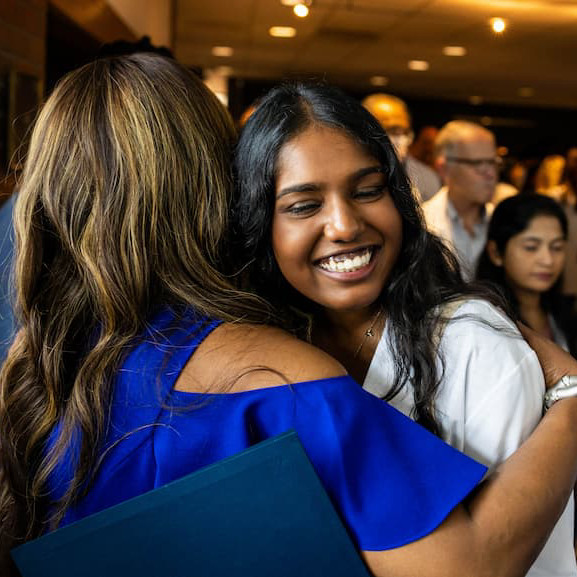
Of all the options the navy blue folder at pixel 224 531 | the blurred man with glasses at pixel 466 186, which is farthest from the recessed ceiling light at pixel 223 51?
the navy blue folder at pixel 224 531

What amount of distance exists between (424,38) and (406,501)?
6.92 meters

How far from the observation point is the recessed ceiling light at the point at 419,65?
8.85m

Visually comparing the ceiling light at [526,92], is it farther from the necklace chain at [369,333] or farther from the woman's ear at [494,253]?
the necklace chain at [369,333]

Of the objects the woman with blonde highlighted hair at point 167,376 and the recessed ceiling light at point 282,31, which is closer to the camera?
the woman with blonde highlighted hair at point 167,376

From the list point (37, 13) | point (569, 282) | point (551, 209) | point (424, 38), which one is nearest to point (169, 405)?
point (551, 209)

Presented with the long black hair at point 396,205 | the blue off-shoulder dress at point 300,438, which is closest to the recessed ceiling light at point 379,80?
the long black hair at point 396,205

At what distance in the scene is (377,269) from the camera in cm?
121

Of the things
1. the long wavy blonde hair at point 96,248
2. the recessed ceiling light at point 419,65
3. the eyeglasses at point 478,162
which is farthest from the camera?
the recessed ceiling light at point 419,65

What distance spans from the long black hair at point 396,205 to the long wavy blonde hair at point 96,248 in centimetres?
10

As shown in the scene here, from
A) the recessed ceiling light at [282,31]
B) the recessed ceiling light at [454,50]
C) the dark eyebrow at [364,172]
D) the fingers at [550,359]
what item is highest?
the recessed ceiling light at [454,50]

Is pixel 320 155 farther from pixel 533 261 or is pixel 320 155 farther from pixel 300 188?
pixel 533 261

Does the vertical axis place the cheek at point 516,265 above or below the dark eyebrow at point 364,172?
below

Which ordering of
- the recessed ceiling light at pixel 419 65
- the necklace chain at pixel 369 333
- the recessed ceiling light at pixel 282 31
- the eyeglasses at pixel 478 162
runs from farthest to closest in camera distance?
1. the recessed ceiling light at pixel 419 65
2. the recessed ceiling light at pixel 282 31
3. the eyeglasses at pixel 478 162
4. the necklace chain at pixel 369 333

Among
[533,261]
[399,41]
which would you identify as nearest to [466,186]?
[533,261]
